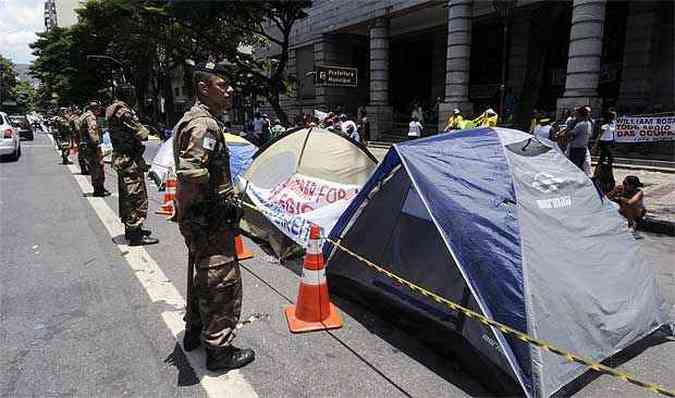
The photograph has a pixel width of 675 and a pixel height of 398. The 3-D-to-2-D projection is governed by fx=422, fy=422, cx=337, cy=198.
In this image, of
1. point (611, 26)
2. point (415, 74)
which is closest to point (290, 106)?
point (415, 74)

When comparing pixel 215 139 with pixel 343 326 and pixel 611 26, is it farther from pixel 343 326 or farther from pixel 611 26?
pixel 611 26

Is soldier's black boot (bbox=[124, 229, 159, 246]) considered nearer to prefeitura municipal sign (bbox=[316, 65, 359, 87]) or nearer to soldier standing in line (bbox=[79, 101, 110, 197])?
soldier standing in line (bbox=[79, 101, 110, 197])

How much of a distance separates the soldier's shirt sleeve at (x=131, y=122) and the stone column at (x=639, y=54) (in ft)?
46.6

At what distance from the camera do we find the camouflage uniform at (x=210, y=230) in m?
2.71

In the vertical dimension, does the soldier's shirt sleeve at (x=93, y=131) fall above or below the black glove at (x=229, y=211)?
above

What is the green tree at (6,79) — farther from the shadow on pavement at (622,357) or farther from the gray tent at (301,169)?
the shadow on pavement at (622,357)

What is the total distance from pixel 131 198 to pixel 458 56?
13220 mm

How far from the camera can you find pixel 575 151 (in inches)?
313

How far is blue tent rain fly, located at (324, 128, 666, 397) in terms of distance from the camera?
104 inches

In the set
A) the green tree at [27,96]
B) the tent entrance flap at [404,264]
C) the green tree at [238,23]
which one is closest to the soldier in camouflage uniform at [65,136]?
the green tree at [238,23]

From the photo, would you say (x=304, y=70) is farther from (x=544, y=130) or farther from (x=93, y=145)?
(x=93, y=145)

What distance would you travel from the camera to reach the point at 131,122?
18.4 ft

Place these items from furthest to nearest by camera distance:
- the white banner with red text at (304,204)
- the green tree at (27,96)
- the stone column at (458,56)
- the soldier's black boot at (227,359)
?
the green tree at (27,96) < the stone column at (458,56) < the white banner with red text at (304,204) < the soldier's black boot at (227,359)

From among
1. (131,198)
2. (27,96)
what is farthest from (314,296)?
(27,96)
